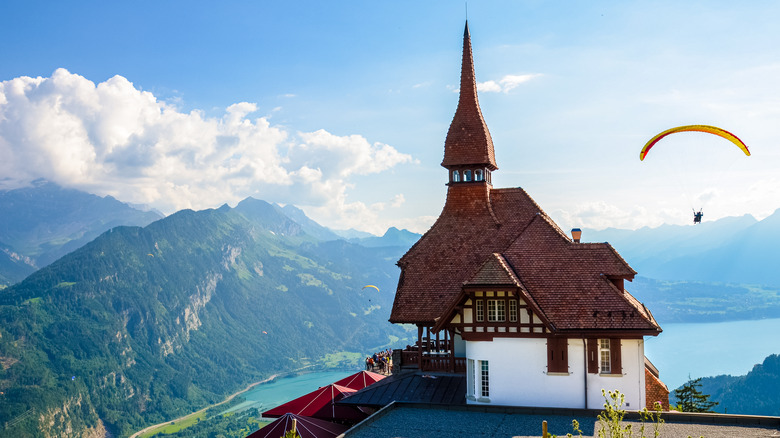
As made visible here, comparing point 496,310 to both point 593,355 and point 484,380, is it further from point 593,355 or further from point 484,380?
point 593,355

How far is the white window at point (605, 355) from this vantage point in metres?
29.6

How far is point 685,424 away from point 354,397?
16.0 m

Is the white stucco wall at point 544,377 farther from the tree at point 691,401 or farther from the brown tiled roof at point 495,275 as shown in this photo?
the tree at point 691,401

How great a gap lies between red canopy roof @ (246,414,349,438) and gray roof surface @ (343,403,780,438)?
319cm

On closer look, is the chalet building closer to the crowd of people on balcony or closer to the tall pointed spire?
the tall pointed spire

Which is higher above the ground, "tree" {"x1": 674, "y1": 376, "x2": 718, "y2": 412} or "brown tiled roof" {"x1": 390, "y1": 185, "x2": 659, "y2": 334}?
"brown tiled roof" {"x1": 390, "y1": 185, "x2": 659, "y2": 334}

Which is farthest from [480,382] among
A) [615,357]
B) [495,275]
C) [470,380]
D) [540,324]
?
[615,357]

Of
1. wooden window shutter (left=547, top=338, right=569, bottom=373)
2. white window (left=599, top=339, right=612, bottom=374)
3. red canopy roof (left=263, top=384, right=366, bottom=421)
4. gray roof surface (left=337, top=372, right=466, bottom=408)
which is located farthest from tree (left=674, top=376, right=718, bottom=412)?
red canopy roof (left=263, top=384, right=366, bottom=421)

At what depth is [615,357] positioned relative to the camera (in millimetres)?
29266

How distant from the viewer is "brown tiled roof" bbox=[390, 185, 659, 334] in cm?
2980

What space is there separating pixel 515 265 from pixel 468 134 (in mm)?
11871

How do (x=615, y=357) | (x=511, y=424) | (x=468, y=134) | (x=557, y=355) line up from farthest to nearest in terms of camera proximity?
(x=468, y=134) → (x=557, y=355) → (x=615, y=357) → (x=511, y=424)

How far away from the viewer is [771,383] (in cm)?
14738

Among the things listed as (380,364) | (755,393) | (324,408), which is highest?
(380,364)
